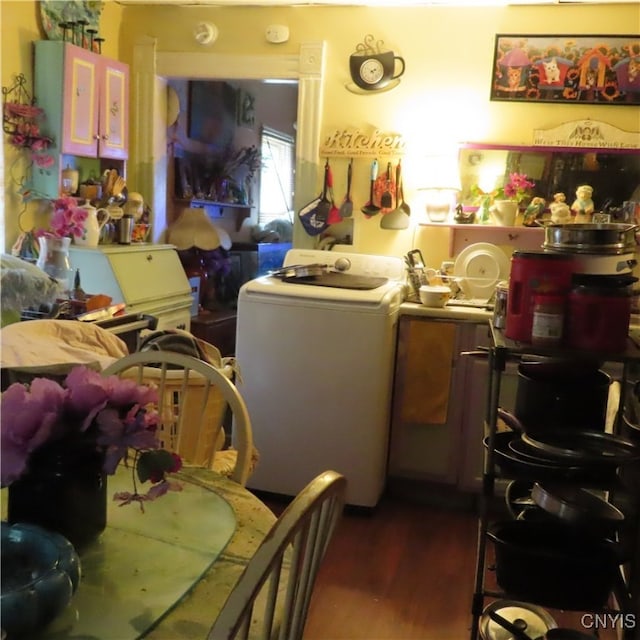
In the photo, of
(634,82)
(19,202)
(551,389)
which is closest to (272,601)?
(551,389)

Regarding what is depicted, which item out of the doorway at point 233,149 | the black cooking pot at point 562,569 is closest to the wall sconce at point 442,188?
the doorway at point 233,149

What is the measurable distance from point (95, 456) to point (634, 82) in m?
3.11

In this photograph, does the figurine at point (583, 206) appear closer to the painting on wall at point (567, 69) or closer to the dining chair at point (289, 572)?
the painting on wall at point (567, 69)

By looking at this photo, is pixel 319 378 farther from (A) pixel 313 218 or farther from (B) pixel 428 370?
(A) pixel 313 218

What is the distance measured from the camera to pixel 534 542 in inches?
74.5

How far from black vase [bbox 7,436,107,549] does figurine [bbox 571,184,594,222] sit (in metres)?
2.75

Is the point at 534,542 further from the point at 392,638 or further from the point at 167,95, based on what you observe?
the point at 167,95

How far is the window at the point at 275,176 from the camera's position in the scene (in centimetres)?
571

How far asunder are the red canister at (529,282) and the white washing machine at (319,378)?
3.81ft

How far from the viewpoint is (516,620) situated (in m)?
1.90

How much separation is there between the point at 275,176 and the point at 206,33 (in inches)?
92.0

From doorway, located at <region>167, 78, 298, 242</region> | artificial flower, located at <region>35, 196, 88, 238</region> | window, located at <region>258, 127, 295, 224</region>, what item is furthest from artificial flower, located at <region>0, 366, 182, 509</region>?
window, located at <region>258, 127, 295, 224</region>

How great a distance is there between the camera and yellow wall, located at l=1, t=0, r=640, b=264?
3.31 meters

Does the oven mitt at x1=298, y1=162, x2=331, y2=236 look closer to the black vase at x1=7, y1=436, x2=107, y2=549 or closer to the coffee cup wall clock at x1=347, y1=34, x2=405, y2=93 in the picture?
the coffee cup wall clock at x1=347, y1=34, x2=405, y2=93
